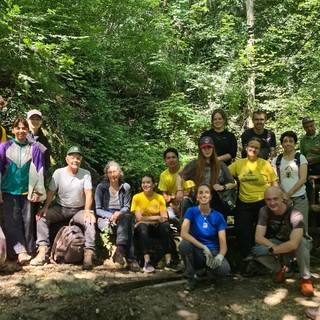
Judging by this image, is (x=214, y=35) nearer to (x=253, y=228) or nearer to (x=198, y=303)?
(x=253, y=228)

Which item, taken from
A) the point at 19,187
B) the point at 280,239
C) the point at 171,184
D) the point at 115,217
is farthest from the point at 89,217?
the point at 280,239

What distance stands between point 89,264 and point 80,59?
6.05 m

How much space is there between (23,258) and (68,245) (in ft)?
2.11

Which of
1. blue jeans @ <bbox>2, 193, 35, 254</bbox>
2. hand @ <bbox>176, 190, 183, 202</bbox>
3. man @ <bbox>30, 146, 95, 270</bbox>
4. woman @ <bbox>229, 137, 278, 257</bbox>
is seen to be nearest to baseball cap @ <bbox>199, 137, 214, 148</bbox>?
woman @ <bbox>229, 137, 278, 257</bbox>

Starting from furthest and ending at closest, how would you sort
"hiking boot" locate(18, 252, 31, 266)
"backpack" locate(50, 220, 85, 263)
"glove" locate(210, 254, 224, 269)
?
1. "backpack" locate(50, 220, 85, 263)
2. "hiking boot" locate(18, 252, 31, 266)
3. "glove" locate(210, 254, 224, 269)

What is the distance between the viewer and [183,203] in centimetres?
584

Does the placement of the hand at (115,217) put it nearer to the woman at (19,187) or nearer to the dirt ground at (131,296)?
the dirt ground at (131,296)

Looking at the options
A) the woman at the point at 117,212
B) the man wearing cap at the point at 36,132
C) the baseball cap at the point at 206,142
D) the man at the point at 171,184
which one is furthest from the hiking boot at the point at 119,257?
the baseball cap at the point at 206,142

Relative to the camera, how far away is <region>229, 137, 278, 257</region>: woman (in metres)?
5.74

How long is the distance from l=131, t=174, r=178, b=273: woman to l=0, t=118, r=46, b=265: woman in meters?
1.57

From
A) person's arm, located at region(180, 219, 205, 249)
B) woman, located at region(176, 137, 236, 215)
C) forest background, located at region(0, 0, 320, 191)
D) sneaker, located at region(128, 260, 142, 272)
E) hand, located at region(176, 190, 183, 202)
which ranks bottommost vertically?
sneaker, located at region(128, 260, 142, 272)

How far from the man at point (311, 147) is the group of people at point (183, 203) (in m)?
1.00

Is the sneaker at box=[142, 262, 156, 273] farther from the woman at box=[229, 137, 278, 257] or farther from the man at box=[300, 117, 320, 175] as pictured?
the man at box=[300, 117, 320, 175]

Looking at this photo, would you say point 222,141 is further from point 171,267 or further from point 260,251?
point 171,267
